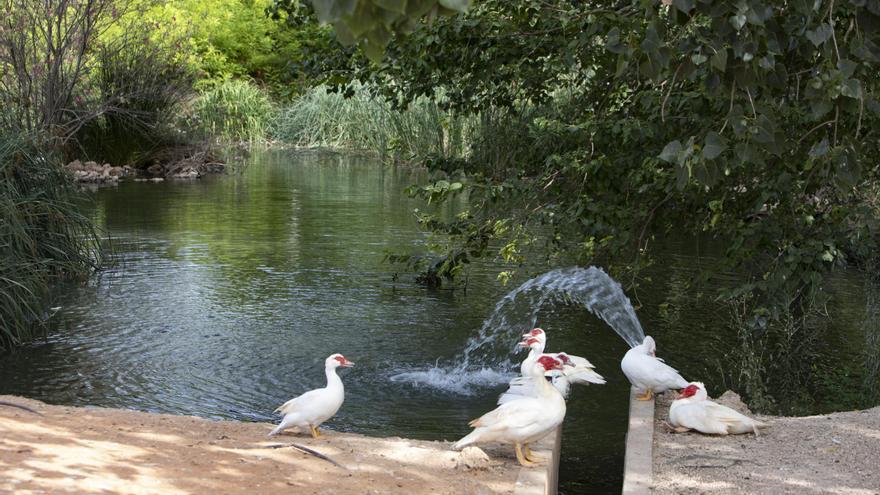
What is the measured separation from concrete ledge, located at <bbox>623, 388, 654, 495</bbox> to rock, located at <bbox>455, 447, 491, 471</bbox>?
0.79 m

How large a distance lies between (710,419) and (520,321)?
14.8ft

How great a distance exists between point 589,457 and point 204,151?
2201cm

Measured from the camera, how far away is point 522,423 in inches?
234

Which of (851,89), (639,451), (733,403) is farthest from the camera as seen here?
(733,403)

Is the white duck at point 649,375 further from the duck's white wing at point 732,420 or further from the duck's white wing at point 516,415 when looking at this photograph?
the duck's white wing at point 516,415

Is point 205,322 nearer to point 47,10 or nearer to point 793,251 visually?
point 793,251

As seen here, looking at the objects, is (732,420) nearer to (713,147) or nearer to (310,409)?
(310,409)

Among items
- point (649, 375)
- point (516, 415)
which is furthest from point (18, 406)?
point (649, 375)

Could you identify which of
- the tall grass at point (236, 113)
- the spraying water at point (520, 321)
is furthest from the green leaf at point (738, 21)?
the tall grass at point (236, 113)

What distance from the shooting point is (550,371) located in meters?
6.49

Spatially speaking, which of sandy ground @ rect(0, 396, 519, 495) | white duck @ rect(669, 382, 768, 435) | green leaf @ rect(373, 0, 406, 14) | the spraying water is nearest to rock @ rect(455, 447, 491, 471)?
sandy ground @ rect(0, 396, 519, 495)

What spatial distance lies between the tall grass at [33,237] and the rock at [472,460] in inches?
206

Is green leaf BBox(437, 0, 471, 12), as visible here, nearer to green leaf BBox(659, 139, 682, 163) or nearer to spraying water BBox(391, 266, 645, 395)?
green leaf BBox(659, 139, 682, 163)

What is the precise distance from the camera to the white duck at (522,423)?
5.94 meters
